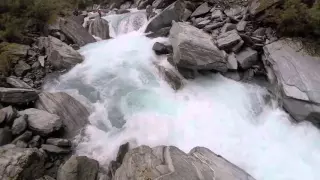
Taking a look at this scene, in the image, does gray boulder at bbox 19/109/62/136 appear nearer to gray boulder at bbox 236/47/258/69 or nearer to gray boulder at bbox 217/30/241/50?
gray boulder at bbox 217/30/241/50

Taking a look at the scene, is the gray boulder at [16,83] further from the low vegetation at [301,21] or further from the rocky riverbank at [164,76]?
the low vegetation at [301,21]

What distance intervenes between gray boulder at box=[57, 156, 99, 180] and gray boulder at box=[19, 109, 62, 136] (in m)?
1.16

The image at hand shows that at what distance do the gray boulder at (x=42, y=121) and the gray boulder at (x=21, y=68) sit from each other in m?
2.26

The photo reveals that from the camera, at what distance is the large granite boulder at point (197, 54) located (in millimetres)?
8797

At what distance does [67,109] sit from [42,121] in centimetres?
92

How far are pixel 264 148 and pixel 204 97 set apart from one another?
2.29 meters

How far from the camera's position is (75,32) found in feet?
39.7

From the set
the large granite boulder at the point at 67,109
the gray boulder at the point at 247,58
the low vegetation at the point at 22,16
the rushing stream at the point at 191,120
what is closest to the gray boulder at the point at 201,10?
the rushing stream at the point at 191,120

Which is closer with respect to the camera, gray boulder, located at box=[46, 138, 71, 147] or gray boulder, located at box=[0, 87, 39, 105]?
gray boulder, located at box=[46, 138, 71, 147]

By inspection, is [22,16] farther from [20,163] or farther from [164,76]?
[20,163]

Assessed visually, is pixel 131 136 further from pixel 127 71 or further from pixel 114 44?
pixel 114 44

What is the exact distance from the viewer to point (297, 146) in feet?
24.0

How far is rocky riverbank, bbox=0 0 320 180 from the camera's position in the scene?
593 cm

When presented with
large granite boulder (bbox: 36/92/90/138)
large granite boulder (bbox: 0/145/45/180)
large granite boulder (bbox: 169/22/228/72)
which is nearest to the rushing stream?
large granite boulder (bbox: 36/92/90/138)
